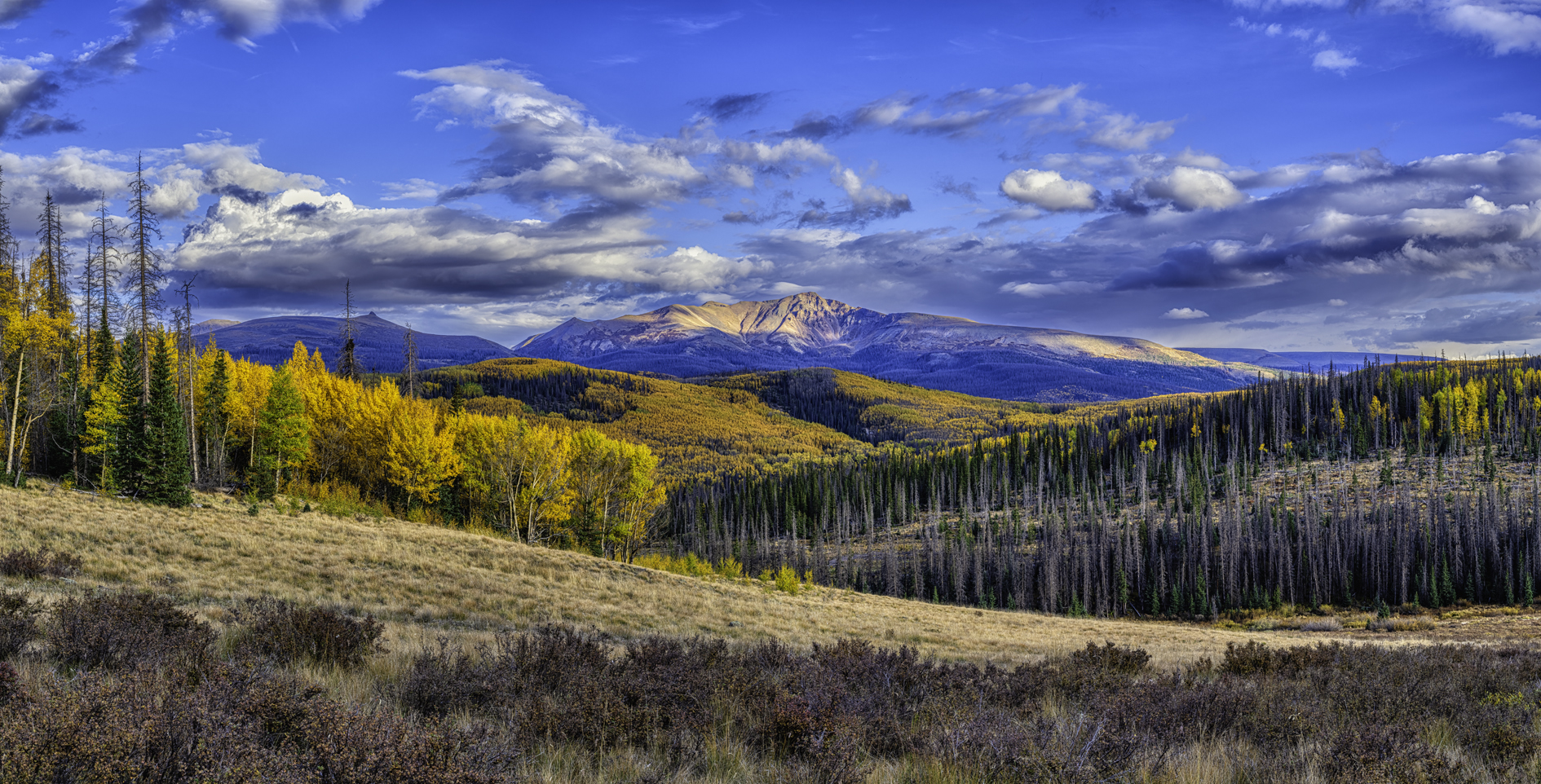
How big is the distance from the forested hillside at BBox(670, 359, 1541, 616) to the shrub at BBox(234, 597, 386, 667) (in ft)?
283

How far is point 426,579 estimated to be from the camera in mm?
22578

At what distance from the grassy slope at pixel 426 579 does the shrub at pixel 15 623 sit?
4.82 m

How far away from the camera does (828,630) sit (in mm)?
25938

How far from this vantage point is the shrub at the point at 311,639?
A: 29.0 feet

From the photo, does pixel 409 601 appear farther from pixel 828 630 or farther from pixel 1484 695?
pixel 1484 695

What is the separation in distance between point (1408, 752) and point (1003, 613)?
49887 mm

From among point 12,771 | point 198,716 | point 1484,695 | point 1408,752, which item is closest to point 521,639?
point 198,716

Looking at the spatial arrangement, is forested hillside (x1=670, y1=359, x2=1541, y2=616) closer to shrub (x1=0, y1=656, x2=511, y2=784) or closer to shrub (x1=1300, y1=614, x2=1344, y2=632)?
shrub (x1=1300, y1=614, x2=1344, y2=632)

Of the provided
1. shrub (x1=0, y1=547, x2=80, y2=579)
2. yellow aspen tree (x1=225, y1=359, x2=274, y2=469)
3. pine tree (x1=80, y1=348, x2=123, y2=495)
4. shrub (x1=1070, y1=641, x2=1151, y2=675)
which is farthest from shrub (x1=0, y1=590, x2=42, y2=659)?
yellow aspen tree (x1=225, y1=359, x2=274, y2=469)

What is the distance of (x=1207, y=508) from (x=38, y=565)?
113308 millimetres

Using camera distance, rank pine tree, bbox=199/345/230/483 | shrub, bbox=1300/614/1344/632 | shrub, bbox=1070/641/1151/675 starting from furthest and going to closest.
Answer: shrub, bbox=1300/614/1344/632, pine tree, bbox=199/345/230/483, shrub, bbox=1070/641/1151/675

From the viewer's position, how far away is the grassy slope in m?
17.6

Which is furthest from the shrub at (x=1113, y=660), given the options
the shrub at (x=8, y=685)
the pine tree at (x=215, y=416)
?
the pine tree at (x=215, y=416)

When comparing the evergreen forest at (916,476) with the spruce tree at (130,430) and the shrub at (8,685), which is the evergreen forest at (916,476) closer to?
the spruce tree at (130,430)
